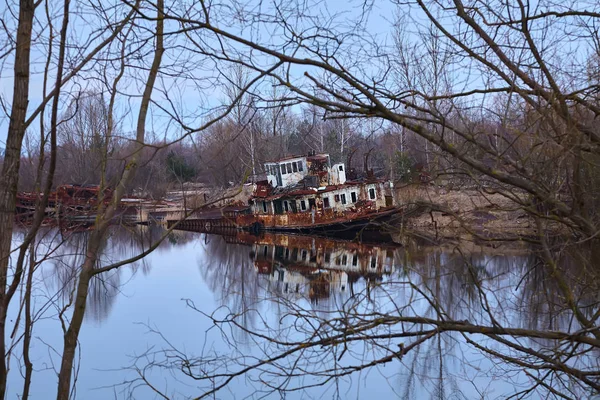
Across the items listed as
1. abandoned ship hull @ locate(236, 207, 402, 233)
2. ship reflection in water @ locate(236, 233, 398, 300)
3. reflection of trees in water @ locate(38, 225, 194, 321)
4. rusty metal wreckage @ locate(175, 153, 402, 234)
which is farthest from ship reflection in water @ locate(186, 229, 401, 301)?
reflection of trees in water @ locate(38, 225, 194, 321)

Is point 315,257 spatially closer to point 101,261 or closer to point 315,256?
point 315,256

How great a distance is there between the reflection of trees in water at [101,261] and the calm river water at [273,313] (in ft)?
0.29

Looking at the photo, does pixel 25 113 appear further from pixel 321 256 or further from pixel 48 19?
pixel 321 256

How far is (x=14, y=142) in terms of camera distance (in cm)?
319

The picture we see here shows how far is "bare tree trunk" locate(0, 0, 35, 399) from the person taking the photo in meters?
3.19

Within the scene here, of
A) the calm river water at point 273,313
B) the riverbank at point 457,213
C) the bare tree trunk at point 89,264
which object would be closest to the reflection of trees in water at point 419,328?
the calm river water at point 273,313

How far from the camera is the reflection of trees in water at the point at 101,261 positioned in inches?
212

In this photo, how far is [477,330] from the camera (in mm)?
3266

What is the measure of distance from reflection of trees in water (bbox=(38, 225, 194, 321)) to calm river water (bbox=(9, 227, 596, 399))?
9cm

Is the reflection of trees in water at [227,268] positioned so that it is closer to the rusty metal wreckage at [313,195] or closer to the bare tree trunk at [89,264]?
the rusty metal wreckage at [313,195]

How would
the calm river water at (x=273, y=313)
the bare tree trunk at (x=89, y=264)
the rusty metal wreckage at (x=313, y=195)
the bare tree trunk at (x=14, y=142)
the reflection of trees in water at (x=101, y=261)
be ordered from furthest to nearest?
the rusty metal wreckage at (x=313, y=195) < the reflection of trees in water at (x=101, y=261) < the calm river water at (x=273, y=313) < the bare tree trunk at (x=89, y=264) < the bare tree trunk at (x=14, y=142)

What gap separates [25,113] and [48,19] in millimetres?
475

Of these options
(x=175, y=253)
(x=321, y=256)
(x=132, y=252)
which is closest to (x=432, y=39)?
(x=321, y=256)

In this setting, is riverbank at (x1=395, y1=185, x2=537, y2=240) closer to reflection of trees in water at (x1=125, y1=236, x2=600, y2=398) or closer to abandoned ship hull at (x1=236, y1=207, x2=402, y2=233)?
reflection of trees in water at (x1=125, y1=236, x2=600, y2=398)
